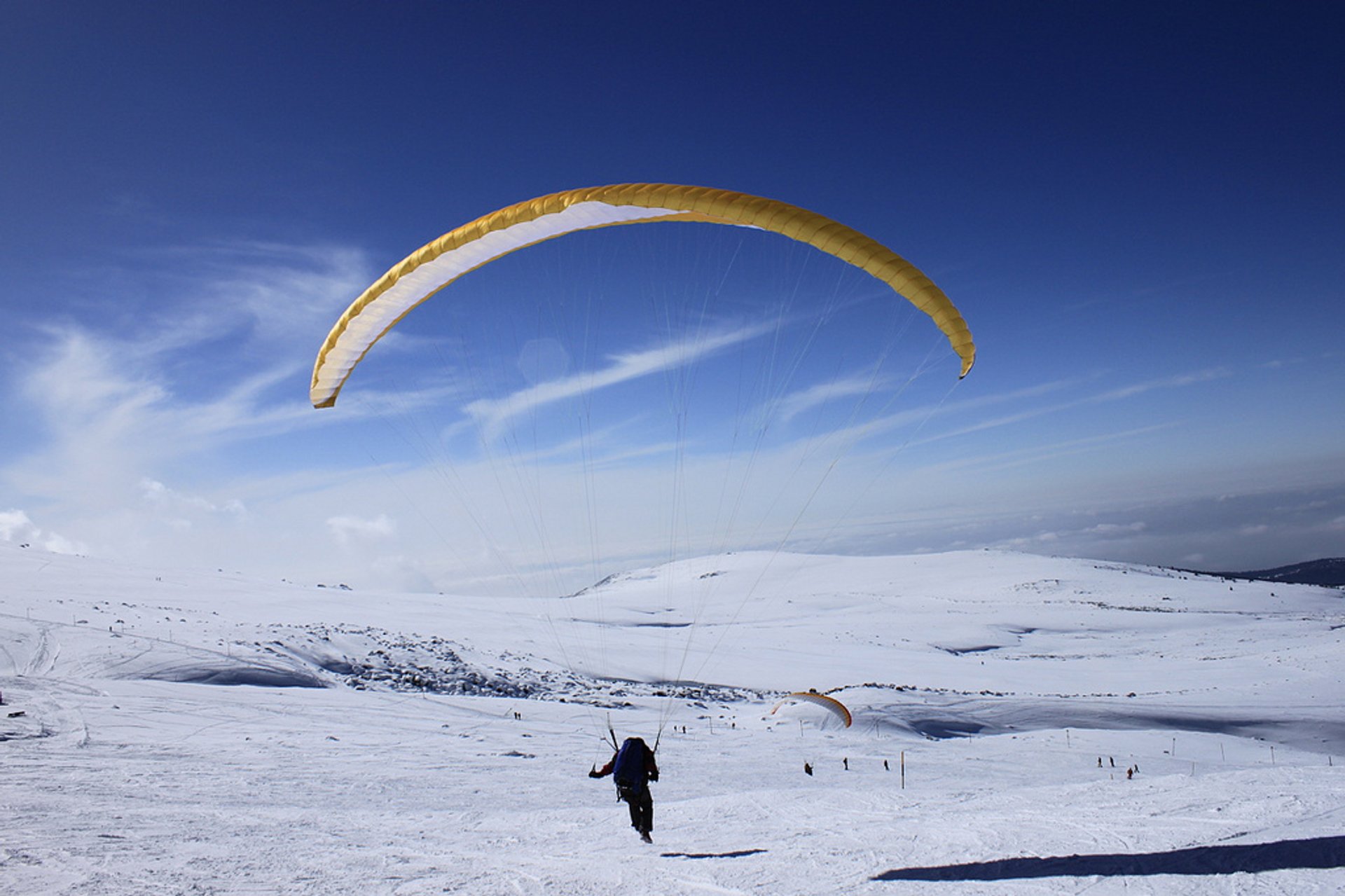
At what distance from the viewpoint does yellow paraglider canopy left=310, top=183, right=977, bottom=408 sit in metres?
7.74

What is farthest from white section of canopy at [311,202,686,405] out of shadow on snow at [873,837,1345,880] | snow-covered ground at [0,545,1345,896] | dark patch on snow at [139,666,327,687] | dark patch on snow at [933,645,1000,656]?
dark patch on snow at [933,645,1000,656]

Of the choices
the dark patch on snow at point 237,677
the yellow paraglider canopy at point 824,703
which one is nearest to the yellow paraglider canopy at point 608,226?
the yellow paraglider canopy at point 824,703

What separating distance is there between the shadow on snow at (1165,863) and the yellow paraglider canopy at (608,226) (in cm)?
501

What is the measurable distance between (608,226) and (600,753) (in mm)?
8939

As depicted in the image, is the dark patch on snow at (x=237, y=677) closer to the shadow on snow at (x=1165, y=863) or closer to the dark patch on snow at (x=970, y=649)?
the shadow on snow at (x=1165, y=863)

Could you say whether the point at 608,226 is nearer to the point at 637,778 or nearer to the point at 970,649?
the point at 637,778

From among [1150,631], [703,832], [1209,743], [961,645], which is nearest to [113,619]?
[703,832]

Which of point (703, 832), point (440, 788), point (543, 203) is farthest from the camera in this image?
point (440, 788)

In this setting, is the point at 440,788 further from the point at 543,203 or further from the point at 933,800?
the point at 543,203

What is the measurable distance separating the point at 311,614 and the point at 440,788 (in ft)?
76.4

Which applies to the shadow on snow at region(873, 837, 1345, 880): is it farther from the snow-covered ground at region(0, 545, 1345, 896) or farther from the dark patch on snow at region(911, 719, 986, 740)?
the dark patch on snow at region(911, 719, 986, 740)

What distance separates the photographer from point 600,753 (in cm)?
1247

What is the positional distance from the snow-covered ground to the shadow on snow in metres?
0.03

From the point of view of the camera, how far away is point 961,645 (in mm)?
39375
